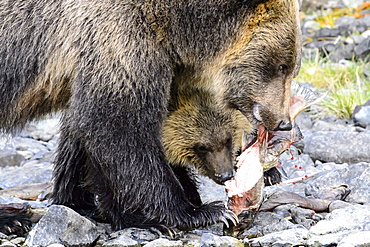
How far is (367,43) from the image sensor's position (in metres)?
12.8

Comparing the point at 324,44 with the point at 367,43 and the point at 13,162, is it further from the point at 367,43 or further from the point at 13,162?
the point at 13,162

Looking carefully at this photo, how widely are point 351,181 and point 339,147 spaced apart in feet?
5.09

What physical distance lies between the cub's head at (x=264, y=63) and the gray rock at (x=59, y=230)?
169 centimetres

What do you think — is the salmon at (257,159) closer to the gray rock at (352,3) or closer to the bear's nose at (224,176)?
the bear's nose at (224,176)

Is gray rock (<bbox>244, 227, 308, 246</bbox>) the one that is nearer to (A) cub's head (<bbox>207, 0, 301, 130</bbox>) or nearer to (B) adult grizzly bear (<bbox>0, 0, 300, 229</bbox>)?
(B) adult grizzly bear (<bbox>0, 0, 300, 229</bbox>)

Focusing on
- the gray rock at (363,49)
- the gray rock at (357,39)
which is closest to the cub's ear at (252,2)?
the gray rock at (363,49)

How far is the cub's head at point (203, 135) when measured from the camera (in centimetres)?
630

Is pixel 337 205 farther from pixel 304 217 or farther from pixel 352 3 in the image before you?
pixel 352 3

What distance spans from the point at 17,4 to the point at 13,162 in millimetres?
3612

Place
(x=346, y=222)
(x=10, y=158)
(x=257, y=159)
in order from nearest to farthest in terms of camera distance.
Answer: (x=346, y=222) < (x=257, y=159) < (x=10, y=158)

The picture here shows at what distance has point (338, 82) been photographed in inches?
453

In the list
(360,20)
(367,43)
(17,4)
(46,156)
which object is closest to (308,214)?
(17,4)

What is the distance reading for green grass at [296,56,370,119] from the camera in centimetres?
1012

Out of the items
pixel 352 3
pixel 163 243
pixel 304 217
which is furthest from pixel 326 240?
pixel 352 3
